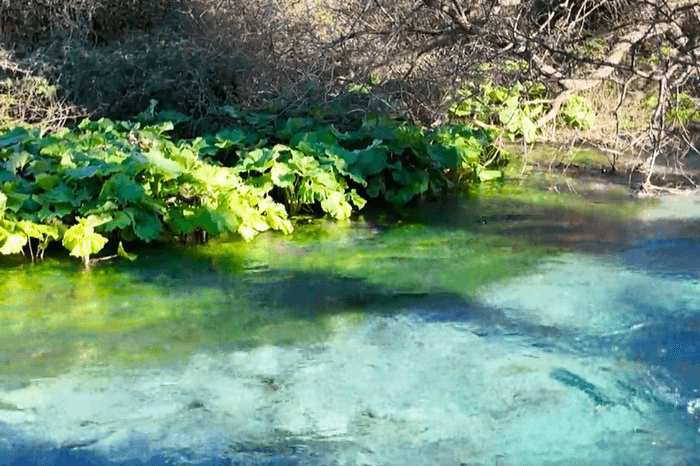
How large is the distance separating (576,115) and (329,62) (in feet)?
10.9

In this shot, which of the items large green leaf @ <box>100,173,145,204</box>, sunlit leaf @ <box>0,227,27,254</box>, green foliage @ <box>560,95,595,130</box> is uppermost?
green foliage @ <box>560,95,595,130</box>

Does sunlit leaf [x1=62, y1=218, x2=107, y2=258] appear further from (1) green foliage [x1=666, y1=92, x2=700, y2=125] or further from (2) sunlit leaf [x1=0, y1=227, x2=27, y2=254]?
(1) green foliage [x1=666, y1=92, x2=700, y2=125]

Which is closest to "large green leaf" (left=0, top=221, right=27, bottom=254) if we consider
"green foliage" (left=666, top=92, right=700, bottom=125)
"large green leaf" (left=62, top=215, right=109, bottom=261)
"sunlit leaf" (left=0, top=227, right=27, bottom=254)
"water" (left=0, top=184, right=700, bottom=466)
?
"sunlit leaf" (left=0, top=227, right=27, bottom=254)

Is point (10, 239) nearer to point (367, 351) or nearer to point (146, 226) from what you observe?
point (146, 226)

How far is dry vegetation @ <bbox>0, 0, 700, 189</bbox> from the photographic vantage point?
373 inches

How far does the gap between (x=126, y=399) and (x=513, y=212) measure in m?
4.66

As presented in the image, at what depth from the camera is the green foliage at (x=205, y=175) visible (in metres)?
6.97

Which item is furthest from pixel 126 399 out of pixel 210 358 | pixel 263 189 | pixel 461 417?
pixel 263 189

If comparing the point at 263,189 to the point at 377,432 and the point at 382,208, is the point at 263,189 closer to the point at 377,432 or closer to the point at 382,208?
the point at 382,208

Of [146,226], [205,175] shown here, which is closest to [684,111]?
[205,175]

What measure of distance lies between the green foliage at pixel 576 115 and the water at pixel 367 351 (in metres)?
4.24

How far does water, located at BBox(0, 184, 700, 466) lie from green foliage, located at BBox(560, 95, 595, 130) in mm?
4239

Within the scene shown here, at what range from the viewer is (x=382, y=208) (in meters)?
8.72

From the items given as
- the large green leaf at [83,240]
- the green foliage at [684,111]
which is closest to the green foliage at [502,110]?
the green foliage at [684,111]
